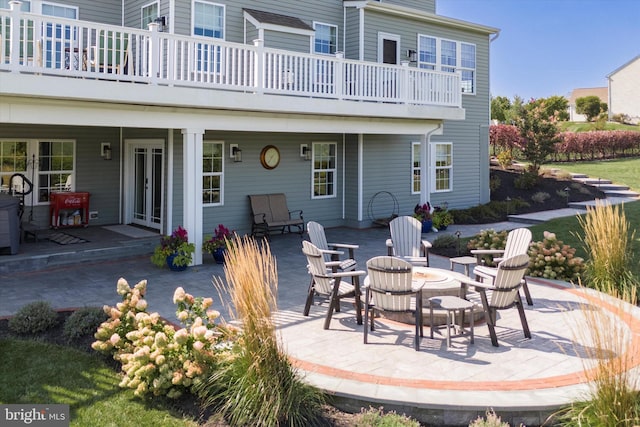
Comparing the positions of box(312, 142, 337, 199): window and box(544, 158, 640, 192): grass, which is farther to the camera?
box(544, 158, 640, 192): grass

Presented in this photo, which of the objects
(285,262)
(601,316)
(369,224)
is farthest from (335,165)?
(601,316)

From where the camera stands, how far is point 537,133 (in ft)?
72.5

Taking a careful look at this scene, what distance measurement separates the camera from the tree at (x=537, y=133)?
22.0 meters

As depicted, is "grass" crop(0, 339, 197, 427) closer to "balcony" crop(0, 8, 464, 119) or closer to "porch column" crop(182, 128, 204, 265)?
"balcony" crop(0, 8, 464, 119)

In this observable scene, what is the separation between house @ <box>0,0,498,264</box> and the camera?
945 cm

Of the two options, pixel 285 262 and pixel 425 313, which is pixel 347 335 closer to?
pixel 425 313

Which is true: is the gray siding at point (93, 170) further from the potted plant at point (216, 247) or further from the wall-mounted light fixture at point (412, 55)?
the wall-mounted light fixture at point (412, 55)

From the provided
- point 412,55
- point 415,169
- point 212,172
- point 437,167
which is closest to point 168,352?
point 212,172

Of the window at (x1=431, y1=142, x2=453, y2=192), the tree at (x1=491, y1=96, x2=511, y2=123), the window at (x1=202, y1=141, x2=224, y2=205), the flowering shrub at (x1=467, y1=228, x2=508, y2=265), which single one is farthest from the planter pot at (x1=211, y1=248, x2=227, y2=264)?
the tree at (x1=491, y1=96, x2=511, y2=123)

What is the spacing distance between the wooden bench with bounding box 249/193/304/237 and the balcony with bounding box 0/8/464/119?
2.85 metres

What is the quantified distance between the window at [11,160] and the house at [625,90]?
4894 cm

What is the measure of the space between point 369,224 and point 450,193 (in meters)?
3.93

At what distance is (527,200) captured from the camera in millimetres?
20391

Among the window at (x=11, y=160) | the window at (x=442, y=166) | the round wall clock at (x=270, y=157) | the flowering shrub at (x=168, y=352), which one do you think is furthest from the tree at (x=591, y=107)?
the flowering shrub at (x=168, y=352)
